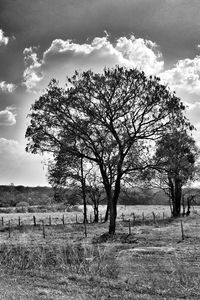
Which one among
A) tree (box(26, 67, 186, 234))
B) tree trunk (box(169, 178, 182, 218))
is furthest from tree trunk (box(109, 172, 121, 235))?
tree trunk (box(169, 178, 182, 218))

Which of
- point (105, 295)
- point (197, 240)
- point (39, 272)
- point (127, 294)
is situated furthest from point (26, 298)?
point (197, 240)

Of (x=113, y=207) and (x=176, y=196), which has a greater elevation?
(x=176, y=196)

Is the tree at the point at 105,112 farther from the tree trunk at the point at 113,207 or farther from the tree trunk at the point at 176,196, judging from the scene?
the tree trunk at the point at 176,196

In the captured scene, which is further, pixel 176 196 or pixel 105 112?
pixel 176 196

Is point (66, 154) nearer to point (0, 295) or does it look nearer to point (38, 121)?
point (38, 121)

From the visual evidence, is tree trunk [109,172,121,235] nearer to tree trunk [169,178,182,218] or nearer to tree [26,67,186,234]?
tree [26,67,186,234]

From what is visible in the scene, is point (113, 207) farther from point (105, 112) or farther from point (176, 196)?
point (176, 196)

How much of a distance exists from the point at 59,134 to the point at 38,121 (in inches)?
81.6

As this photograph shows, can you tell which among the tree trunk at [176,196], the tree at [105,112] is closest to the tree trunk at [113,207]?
the tree at [105,112]

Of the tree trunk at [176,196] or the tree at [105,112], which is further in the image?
the tree trunk at [176,196]

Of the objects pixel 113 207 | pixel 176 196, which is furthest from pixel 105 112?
pixel 176 196

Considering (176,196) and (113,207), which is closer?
(113,207)

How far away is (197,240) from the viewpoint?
23953 millimetres

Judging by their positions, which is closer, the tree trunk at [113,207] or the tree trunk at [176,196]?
the tree trunk at [113,207]
